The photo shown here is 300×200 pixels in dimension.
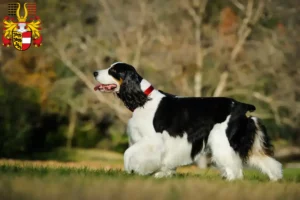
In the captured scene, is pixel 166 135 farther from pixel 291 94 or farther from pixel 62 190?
pixel 291 94

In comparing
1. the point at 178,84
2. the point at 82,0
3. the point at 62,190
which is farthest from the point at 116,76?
the point at 82,0

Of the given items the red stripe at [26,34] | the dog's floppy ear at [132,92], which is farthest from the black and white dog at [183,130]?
the red stripe at [26,34]

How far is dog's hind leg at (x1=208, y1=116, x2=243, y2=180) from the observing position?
10172mm

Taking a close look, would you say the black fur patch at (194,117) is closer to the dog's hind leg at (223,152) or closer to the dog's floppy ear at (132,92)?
the dog's hind leg at (223,152)

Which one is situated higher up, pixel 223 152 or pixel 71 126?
pixel 223 152

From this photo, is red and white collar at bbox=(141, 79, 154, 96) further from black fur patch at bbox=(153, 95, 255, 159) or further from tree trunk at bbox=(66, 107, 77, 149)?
tree trunk at bbox=(66, 107, 77, 149)

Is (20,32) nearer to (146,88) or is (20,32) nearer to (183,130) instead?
(146,88)

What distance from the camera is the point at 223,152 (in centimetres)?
1016

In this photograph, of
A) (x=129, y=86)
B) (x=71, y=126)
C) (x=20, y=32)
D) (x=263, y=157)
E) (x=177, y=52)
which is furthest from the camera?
(x=71, y=126)

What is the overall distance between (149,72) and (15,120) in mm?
7246

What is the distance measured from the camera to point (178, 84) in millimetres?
31109

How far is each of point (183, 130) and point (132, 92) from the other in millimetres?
1046

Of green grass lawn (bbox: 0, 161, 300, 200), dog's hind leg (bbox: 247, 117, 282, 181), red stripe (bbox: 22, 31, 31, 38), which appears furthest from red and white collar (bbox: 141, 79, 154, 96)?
red stripe (bbox: 22, 31, 31, 38)

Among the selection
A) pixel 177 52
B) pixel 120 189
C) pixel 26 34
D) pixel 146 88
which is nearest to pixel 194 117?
pixel 146 88
